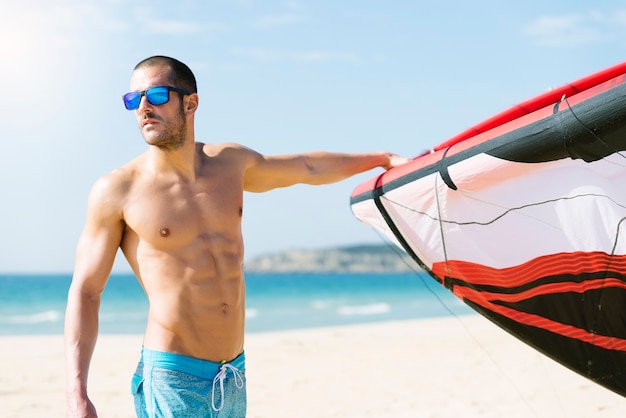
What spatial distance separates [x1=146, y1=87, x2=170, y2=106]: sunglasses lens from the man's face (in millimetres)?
15

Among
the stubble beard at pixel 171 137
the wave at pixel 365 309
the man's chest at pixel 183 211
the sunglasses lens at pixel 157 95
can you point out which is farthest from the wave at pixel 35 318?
the sunglasses lens at pixel 157 95

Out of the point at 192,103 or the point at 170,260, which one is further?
the point at 192,103

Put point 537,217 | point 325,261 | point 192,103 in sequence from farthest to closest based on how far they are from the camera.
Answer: point 325,261 → point 537,217 → point 192,103

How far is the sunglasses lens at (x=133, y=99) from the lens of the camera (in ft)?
10.4

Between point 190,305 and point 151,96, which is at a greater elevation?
point 151,96

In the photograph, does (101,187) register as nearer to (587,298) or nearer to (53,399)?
(587,298)

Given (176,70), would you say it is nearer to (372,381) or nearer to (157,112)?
(157,112)

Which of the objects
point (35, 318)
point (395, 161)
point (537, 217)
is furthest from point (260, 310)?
point (537, 217)

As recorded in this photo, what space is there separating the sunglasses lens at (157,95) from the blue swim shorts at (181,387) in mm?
1010

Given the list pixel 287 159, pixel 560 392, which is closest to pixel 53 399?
pixel 560 392

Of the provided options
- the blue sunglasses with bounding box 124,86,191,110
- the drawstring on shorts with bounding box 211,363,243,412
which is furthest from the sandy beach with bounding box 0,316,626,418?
the blue sunglasses with bounding box 124,86,191,110

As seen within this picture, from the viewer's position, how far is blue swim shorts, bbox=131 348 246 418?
311 cm

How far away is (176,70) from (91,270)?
888 millimetres

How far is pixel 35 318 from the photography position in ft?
110
